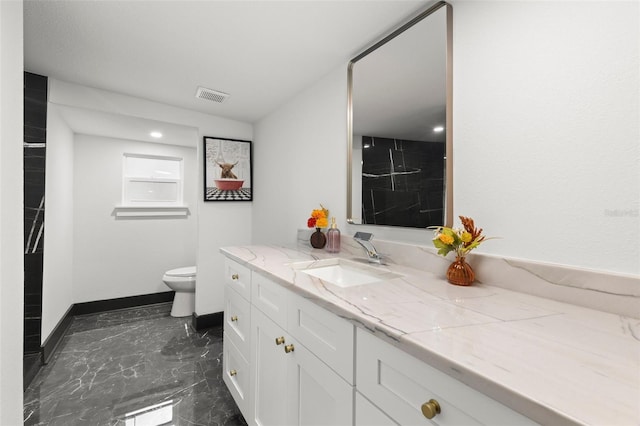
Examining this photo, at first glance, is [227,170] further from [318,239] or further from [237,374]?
[237,374]

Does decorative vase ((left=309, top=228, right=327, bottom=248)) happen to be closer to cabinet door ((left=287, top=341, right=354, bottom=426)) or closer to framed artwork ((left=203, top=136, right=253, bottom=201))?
cabinet door ((left=287, top=341, right=354, bottom=426))

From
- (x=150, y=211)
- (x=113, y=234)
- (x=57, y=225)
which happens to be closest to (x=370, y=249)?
(x=57, y=225)

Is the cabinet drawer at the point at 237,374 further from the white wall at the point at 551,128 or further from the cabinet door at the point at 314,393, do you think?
the white wall at the point at 551,128

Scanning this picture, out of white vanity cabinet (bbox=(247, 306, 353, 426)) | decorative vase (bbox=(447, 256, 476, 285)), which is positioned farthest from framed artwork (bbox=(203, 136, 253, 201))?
decorative vase (bbox=(447, 256, 476, 285))

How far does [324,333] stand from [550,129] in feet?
3.28

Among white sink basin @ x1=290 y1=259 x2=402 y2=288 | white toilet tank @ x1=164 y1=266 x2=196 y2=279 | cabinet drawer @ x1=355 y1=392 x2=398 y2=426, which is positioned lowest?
white toilet tank @ x1=164 y1=266 x2=196 y2=279

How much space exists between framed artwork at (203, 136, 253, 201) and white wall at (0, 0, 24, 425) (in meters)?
1.77

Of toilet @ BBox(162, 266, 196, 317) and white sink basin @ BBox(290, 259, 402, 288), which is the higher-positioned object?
white sink basin @ BBox(290, 259, 402, 288)

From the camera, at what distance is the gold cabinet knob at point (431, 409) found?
22.1 inches

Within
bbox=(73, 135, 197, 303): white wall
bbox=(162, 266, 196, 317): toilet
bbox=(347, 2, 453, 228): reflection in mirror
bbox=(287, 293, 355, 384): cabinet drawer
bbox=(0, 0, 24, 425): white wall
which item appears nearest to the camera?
bbox=(287, 293, 355, 384): cabinet drawer

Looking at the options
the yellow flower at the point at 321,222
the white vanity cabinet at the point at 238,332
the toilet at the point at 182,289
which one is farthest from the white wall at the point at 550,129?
the toilet at the point at 182,289

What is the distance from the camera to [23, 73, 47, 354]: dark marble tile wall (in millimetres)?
2016

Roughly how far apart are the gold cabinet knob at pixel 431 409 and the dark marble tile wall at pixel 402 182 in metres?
0.85

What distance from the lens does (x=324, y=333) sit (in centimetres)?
91
